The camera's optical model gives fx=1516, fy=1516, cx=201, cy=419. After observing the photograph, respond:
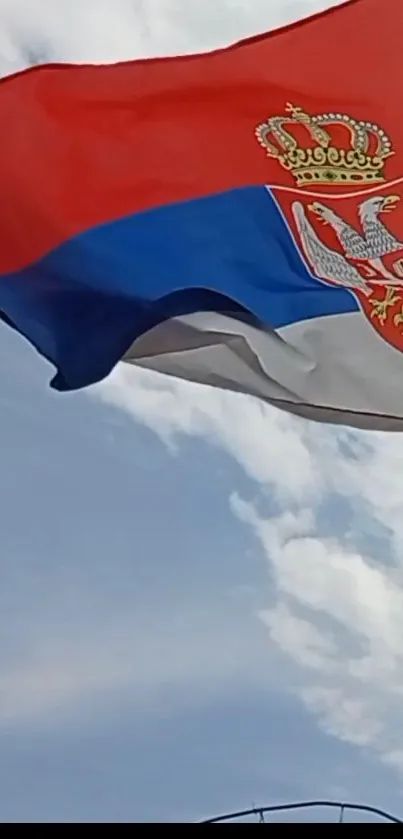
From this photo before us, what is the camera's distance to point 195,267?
9219mm

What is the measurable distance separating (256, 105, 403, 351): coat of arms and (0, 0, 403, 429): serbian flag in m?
0.01

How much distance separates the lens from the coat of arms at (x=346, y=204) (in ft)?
30.0

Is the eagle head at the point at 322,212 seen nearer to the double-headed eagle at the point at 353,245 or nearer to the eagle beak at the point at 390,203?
the double-headed eagle at the point at 353,245

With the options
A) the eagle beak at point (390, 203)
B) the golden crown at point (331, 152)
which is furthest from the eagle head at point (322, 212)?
the eagle beak at point (390, 203)

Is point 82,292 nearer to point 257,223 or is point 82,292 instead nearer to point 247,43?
point 257,223

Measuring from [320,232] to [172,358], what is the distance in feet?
3.94

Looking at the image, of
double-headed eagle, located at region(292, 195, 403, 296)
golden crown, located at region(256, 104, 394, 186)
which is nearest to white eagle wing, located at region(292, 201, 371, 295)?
double-headed eagle, located at region(292, 195, 403, 296)

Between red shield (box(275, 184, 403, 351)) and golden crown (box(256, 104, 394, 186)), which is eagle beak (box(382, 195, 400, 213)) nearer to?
red shield (box(275, 184, 403, 351))

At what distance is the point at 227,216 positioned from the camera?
9383mm

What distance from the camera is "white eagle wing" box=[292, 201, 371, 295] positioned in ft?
30.1
